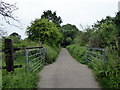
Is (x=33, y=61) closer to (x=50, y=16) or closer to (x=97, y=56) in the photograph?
(x=97, y=56)

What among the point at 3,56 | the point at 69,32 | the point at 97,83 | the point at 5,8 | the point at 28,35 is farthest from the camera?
the point at 69,32

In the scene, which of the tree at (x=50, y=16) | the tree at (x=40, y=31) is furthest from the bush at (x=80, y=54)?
the tree at (x=50, y=16)

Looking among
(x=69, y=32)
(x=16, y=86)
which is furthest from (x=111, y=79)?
(x=69, y=32)

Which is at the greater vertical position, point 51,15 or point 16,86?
point 51,15

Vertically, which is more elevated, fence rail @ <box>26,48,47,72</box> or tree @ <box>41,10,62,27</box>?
tree @ <box>41,10,62,27</box>

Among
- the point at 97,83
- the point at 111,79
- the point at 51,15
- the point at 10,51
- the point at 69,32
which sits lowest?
the point at 97,83

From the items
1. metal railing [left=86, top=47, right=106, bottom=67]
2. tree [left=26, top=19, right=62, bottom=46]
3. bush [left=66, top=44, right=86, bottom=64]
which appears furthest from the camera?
tree [left=26, top=19, right=62, bottom=46]

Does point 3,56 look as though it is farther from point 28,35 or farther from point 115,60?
point 28,35

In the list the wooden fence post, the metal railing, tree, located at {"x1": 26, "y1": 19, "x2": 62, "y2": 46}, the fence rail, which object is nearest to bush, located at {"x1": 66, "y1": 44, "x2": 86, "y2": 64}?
the metal railing

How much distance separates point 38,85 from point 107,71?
2238 millimetres

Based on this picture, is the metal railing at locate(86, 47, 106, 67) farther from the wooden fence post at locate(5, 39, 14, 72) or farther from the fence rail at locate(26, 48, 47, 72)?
the wooden fence post at locate(5, 39, 14, 72)

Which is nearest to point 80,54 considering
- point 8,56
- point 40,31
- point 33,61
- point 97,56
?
point 40,31

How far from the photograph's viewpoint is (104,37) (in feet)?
45.1

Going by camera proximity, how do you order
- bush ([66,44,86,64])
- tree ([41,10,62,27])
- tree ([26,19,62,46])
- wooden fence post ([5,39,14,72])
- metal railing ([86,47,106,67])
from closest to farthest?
wooden fence post ([5,39,14,72]), metal railing ([86,47,106,67]), bush ([66,44,86,64]), tree ([26,19,62,46]), tree ([41,10,62,27])
